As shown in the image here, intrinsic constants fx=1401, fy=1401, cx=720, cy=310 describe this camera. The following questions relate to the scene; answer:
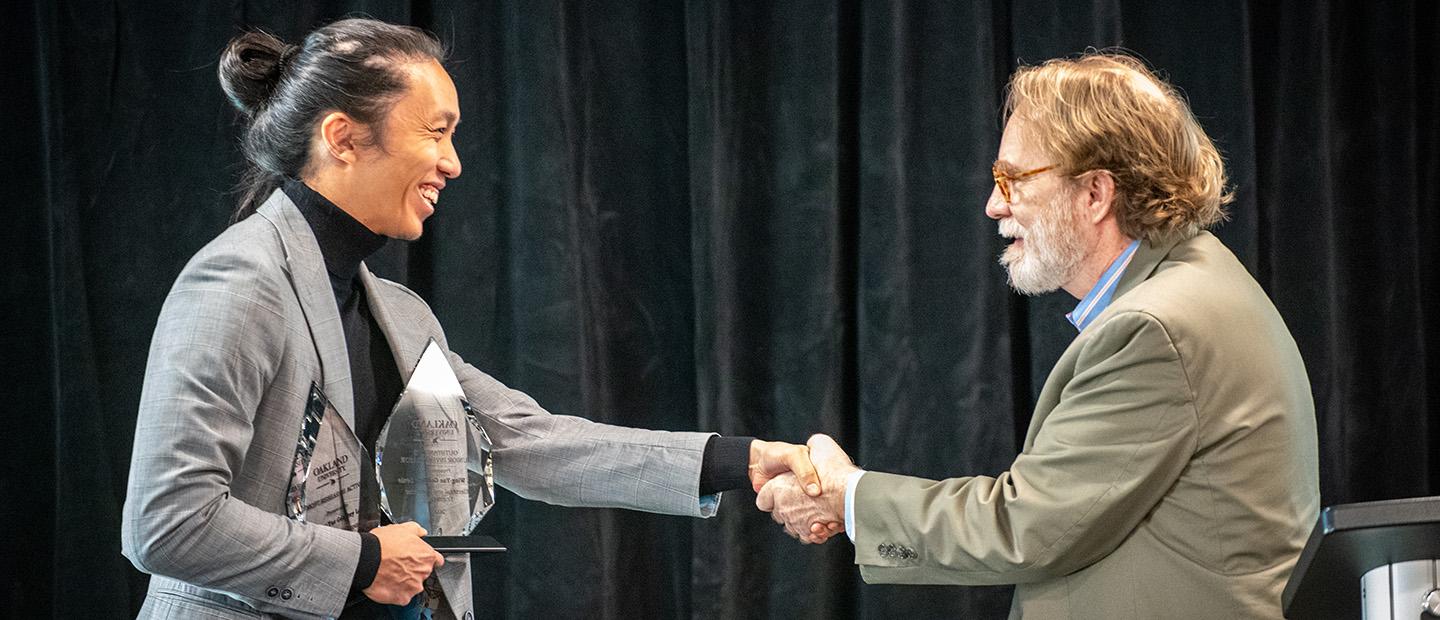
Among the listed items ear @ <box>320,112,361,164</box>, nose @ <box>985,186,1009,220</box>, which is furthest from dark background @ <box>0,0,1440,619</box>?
ear @ <box>320,112,361,164</box>

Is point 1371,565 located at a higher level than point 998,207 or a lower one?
lower

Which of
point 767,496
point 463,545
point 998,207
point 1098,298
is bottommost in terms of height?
point 767,496

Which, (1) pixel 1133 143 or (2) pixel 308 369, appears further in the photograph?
(1) pixel 1133 143

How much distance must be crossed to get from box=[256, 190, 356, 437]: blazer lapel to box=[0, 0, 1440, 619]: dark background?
1216mm

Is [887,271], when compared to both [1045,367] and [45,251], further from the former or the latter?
[45,251]

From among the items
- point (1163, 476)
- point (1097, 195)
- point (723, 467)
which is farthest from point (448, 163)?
point (1163, 476)

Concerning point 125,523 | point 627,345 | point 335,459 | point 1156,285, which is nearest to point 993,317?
point 627,345

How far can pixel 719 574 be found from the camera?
3219 mm

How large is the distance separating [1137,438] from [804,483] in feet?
2.34

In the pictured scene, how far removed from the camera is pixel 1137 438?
5.89 feet

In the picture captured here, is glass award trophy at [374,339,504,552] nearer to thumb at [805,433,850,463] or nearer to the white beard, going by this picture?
thumb at [805,433,850,463]

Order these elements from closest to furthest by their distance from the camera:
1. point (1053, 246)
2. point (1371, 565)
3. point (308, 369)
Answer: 1. point (1371, 565)
2. point (308, 369)
3. point (1053, 246)

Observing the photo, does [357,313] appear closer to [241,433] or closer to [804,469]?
[241,433]

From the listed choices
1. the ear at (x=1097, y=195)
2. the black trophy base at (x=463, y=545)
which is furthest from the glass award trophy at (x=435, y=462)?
the ear at (x=1097, y=195)
